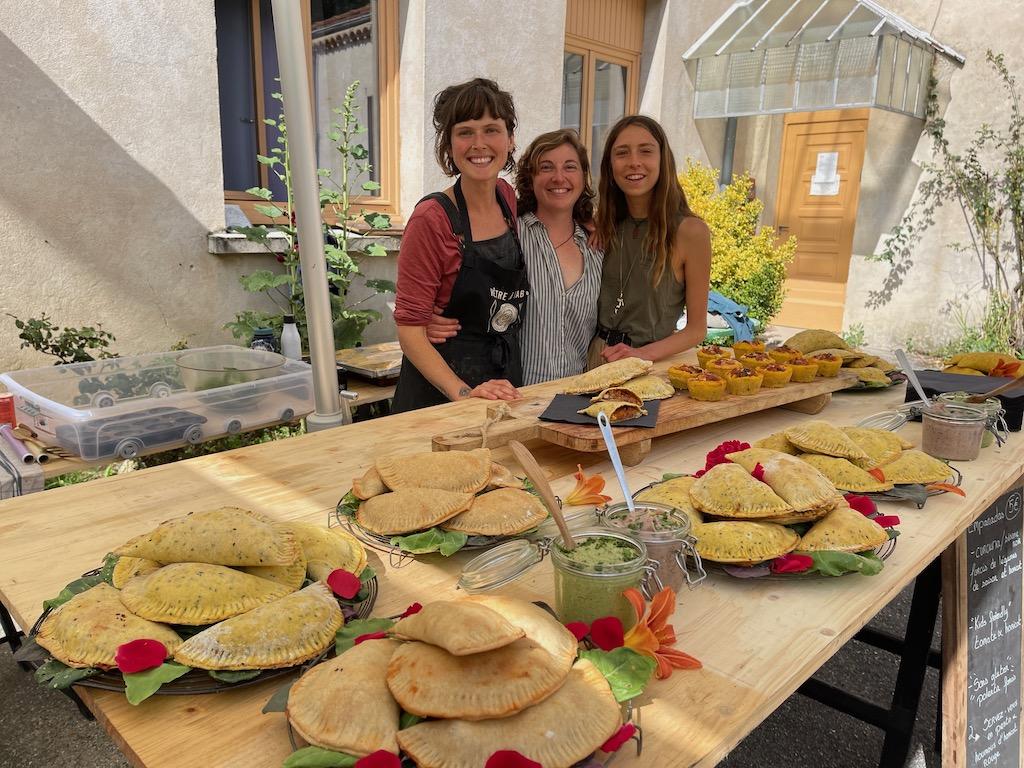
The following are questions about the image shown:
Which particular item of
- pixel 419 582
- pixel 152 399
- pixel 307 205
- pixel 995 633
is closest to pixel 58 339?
pixel 152 399

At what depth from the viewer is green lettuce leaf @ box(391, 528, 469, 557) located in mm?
1384

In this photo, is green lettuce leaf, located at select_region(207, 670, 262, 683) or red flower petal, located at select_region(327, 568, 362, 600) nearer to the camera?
green lettuce leaf, located at select_region(207, 670, 262, 683)

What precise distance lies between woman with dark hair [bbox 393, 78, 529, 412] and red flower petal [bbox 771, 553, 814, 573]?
1324mm

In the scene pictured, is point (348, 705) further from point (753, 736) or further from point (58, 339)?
point (58, 339)

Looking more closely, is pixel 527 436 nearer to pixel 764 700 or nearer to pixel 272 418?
pixel 764 700

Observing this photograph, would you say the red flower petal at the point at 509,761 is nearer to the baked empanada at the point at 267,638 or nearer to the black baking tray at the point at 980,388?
the baked empanada at the point at 267,638

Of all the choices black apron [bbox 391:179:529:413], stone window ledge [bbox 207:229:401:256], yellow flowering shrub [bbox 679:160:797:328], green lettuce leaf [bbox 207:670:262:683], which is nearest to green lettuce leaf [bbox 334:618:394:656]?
green lettuce leaf [bbox 207:670:262:683]

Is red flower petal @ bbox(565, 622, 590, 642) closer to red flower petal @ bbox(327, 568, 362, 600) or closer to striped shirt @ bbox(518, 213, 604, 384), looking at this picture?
red flower petal @ bbox(327, 568, 362, 600)

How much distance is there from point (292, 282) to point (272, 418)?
6.44 ft

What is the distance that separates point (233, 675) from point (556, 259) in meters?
2.32

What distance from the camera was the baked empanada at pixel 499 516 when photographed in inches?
55.7

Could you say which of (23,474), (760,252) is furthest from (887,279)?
(23,474)

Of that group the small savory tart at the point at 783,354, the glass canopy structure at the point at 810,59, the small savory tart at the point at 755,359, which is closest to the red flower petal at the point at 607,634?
the small savory tart at the point at 755,359

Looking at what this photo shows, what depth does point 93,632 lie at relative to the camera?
40.4 inches
